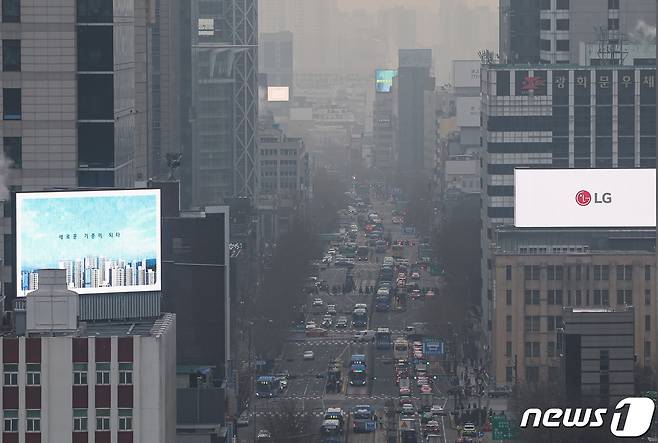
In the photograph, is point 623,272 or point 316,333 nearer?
point 623,272

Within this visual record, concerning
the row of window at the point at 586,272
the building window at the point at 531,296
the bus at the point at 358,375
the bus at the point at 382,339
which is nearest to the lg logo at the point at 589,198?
the row of window at the point at 586,272

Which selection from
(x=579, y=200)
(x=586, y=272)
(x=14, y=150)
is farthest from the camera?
(x=579, y=200)

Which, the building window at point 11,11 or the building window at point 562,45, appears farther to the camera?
the building window at point 562,45

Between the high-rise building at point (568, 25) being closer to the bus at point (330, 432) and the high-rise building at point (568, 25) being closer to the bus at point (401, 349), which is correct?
the bus at point (401, 349)

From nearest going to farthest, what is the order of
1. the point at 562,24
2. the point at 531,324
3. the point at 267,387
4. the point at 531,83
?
the point at 267,387 → the point at 531,324 → the point at 531,83 → the point at 562,24

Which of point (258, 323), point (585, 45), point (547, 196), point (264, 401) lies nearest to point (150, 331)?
point (264, 401)

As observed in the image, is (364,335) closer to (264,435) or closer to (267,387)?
(267,387)

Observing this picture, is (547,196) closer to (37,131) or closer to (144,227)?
(37,131)

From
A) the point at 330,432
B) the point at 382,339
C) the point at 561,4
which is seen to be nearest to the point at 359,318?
the point at 382,339
